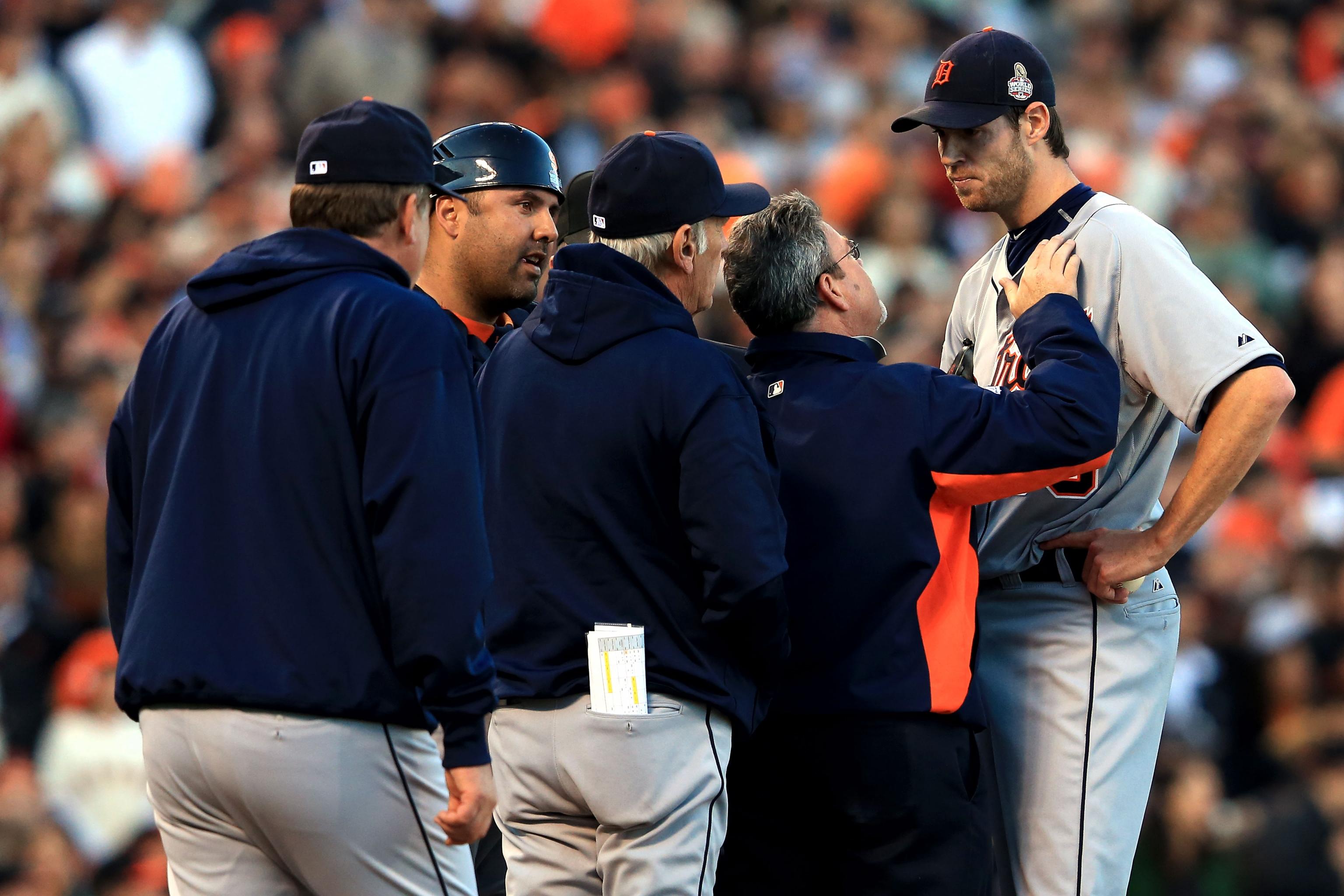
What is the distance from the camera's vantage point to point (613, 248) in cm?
305

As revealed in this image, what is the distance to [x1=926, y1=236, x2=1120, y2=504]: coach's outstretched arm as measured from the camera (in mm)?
2891

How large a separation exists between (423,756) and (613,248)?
3.29ft

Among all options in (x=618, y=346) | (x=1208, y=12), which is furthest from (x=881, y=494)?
(x=1208, y=12)

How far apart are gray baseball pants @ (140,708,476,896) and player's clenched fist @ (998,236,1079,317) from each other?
1.41m

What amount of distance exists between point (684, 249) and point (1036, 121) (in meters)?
0.84

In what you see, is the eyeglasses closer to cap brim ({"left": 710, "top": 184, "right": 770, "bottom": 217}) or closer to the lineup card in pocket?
cap brim ({"left": 710, "top": 184, "right": 770, "bottom": 217})

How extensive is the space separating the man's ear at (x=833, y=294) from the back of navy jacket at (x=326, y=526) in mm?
841

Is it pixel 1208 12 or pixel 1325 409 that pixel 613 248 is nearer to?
pixel 1325 409

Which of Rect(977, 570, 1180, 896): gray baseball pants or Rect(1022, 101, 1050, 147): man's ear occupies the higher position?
Rect(1022, 101, 1050, 147): man's ear

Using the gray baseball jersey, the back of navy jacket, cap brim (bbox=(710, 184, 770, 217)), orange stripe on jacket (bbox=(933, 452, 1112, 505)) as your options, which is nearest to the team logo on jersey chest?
the gray baseball jersey

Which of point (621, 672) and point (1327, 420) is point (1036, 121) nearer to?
point (621, 672)

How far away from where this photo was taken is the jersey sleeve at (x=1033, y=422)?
9.48 ft

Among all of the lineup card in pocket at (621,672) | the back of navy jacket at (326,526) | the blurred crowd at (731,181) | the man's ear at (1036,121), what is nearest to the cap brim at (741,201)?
the man's ear at (1036,121)

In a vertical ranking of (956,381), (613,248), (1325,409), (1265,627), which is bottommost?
(1265,627)
